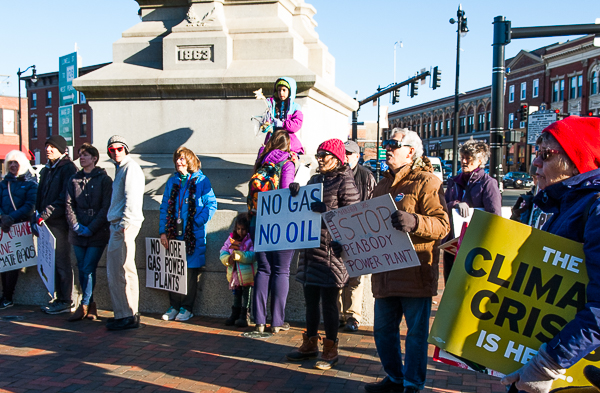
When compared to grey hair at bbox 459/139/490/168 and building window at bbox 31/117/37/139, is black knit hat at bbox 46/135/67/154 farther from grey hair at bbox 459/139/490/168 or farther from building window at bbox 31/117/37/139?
building window at bbox 31/117/37/139

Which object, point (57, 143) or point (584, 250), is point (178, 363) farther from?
point (584, 250)

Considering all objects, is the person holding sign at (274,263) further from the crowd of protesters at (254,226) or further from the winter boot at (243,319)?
the winter boot at (243,319)

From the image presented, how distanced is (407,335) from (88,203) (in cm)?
400

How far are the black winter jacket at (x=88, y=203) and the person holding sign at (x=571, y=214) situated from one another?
16.4 ft

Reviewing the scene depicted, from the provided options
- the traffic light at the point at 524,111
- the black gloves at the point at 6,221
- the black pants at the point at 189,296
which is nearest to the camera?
the black pants at the point at 189,296

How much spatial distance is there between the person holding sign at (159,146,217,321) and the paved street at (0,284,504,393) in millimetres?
756

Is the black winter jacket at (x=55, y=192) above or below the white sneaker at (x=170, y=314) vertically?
above

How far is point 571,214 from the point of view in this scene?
7.64ft

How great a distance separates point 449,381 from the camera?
180 inches

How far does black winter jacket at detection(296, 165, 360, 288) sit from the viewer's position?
4820 millimetres

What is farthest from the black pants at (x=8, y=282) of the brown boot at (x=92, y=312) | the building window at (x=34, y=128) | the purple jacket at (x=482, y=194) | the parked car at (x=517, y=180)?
the building window at (x=34, y=128)

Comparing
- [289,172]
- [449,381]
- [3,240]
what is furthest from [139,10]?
[449,381]

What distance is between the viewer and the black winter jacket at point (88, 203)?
20.6 ft

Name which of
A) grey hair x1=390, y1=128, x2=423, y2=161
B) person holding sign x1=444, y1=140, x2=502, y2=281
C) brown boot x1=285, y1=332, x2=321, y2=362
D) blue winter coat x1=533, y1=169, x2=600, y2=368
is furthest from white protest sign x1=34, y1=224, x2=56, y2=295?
blue winter coat x1=533, y1=169, x2=600, y2=368
